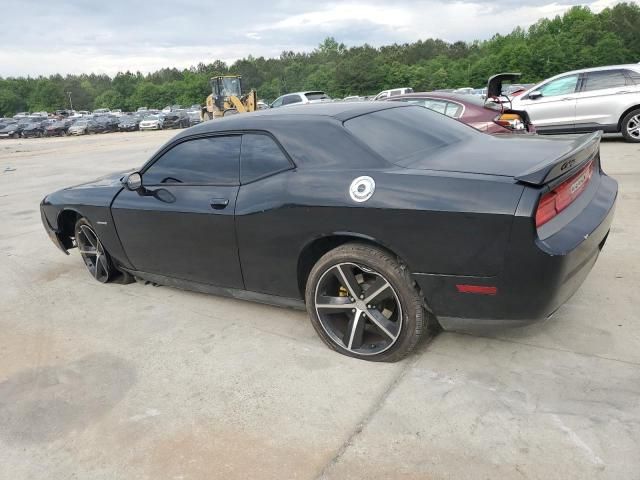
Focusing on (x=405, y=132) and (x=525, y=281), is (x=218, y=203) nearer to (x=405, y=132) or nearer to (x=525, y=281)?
(x=405, y=132)

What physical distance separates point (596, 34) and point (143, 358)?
263 ft

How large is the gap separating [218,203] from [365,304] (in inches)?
48.1

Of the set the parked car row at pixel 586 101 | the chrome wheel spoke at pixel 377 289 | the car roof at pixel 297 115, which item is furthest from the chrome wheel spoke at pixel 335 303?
the parked car row at pixel 586 101

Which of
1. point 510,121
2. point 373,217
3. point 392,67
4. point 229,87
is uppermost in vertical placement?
point 392,67

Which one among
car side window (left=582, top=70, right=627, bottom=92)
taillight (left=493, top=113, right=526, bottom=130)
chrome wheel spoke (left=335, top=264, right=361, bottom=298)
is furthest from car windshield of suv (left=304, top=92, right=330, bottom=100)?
chrome wheel spoke (left=335, top=264, right=361, bottom=298)

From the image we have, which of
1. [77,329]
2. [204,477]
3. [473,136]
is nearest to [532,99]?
[473,136]

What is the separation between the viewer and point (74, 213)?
495cm

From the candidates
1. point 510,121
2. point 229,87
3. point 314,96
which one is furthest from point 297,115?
point 229,87

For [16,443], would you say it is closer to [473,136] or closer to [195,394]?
[195,394]

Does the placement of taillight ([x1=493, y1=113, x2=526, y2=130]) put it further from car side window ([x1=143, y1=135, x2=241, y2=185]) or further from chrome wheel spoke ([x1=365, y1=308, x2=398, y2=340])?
chrome wheel spoke ([x1=365, y1=308, x2=398, y2=340])

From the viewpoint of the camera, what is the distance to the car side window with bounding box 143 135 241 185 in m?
3.54

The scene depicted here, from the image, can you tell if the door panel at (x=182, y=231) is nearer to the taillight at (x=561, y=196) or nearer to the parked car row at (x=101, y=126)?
the taillight at (x=561, y=196)

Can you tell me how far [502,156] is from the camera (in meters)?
3.00

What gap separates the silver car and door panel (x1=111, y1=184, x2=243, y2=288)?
30.0ft
